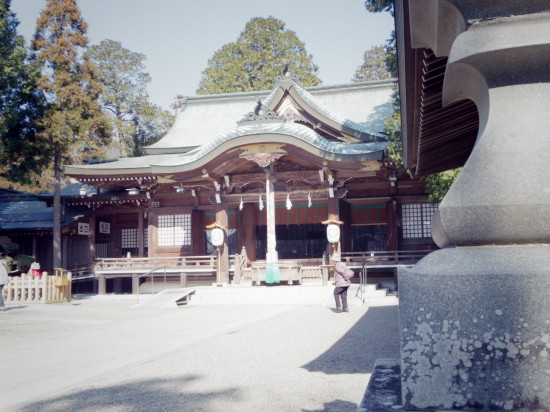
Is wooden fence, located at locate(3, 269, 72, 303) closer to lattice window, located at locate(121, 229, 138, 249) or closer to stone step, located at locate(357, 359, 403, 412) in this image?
lattice window, located at locate(121, 229, 138, 249)

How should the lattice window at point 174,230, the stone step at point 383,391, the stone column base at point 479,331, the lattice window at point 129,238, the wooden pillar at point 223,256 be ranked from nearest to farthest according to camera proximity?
the stone column base at point 479,331, the stone step at point 383,391, the wooden pillar at point 223,256, the lattice window at point 174,230, the lattice window at point 129,238

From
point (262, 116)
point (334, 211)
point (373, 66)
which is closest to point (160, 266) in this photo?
point (262, 116)

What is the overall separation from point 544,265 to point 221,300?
15216 mm

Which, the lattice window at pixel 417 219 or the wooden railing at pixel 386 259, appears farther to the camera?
the lattice window at pixel 417 219

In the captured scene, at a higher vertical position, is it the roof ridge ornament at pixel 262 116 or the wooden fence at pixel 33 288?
the roof ridge ornament at pixel 262 116

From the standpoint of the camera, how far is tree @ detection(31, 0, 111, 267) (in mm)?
18719

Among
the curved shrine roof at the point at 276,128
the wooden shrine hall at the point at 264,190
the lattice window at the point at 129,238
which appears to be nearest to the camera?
the curved shrine roof at the point at 276,128

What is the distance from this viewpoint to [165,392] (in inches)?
187

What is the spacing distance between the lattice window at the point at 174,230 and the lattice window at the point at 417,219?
335 inches

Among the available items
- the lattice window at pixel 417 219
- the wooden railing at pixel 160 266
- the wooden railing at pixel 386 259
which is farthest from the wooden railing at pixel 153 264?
the lattice window at pixel 417 219

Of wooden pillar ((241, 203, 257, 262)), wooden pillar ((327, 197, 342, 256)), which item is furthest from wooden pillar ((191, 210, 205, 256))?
wooden pillar ((327, 197, 342, 256))

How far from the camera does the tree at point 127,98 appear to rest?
3381cm

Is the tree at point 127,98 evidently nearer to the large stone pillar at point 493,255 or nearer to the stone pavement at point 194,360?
the stone pavement at point 194,360

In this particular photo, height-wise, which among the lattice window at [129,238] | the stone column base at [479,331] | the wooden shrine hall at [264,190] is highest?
the wooden shrine hall at [264,190]
